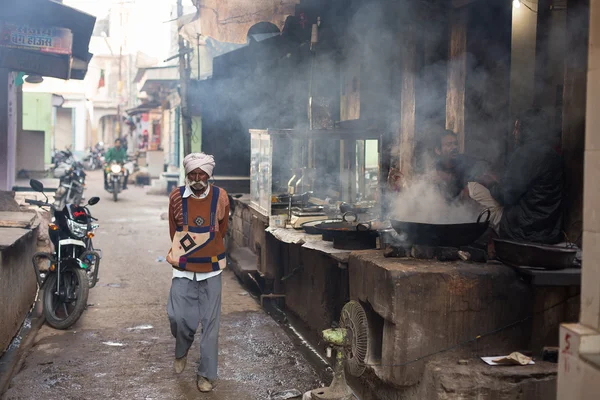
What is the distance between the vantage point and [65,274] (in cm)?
807

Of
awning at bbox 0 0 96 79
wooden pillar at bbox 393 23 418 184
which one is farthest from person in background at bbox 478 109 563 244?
awning at bbox 0 0 96 79

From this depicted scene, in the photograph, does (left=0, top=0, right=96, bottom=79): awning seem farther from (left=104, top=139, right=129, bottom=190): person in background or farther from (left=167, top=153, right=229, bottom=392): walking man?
(left=104, top=139, right=129, bottom=190): person in background

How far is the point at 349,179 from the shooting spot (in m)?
10.5

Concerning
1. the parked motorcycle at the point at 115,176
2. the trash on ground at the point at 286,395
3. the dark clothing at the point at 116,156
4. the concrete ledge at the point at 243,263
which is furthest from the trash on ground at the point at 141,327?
the dark clothing at the point at 116,156

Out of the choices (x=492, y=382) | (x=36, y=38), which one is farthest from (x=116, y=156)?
(x=492, y=382)

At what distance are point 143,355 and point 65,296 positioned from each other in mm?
1695

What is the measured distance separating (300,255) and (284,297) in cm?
97

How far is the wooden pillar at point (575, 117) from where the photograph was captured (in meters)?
5.77

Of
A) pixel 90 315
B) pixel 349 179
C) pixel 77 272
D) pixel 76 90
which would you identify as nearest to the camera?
pixel 77 272

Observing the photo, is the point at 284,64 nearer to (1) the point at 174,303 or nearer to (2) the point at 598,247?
(1) the point at 174,303

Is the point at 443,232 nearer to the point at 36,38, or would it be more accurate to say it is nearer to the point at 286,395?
the point at 286,395

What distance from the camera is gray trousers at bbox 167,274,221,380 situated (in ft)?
19.4

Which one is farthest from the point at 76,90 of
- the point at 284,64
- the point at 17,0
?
the point at 17,0

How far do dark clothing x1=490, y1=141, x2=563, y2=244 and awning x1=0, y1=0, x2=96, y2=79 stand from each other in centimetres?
631
